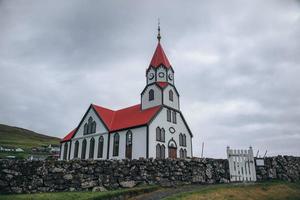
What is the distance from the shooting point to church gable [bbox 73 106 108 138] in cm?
3903

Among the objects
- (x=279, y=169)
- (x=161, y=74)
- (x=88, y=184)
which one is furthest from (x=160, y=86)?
(x=88, y=184)

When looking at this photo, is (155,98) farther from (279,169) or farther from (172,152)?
(279,169)

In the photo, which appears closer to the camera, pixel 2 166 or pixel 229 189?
pixel 2 166

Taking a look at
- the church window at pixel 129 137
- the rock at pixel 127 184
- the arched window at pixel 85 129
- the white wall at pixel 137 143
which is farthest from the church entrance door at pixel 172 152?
the rock at pixel 127 184

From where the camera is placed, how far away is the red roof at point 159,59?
133 ft

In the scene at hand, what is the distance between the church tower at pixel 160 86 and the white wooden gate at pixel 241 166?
2016cm

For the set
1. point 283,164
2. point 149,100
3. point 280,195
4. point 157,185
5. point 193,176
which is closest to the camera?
point 280,195

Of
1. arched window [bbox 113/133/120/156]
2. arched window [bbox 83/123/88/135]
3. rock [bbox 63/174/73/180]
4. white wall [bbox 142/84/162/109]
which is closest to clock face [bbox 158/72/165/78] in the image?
white wall [bbox 142/84/162/109]

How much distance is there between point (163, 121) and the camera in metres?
35.0

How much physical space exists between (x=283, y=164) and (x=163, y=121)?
18486 mm

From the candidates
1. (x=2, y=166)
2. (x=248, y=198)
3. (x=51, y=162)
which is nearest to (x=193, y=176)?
(x=248, y=198)

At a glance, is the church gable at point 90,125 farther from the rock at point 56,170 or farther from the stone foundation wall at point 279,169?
the stone foundation wall at point 279,169

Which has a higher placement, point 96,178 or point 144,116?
point 144,116

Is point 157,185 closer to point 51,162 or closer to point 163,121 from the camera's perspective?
point 51,162
